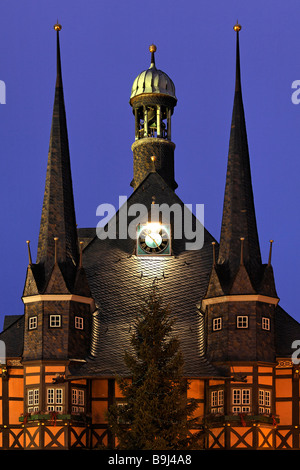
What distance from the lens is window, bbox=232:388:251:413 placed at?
7944cm

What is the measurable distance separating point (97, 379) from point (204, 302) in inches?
245

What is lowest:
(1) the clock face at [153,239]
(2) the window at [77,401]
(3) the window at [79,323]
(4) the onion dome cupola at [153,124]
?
(2) the window at [77,401]

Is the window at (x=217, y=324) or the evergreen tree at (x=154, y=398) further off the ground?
the window at (x=217, y=324)

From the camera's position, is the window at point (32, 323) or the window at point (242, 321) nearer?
the window at point (242, 321)

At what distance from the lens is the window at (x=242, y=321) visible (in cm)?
8019

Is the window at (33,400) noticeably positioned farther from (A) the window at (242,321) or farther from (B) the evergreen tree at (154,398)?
(A) the window at (242,321)

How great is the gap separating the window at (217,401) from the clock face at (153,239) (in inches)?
352

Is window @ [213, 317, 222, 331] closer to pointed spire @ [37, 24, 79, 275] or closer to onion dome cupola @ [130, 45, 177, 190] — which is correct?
pointed spire @ [37, 24, 79, 275]

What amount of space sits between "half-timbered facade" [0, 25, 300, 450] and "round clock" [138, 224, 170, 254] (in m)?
0.15

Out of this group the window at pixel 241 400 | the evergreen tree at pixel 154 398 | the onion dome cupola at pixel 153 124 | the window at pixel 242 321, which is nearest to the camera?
the evergreen tree at pixel 154 398

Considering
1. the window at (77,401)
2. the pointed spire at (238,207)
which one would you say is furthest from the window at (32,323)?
the pointed spire at (238,207)

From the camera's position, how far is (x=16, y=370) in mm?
82188

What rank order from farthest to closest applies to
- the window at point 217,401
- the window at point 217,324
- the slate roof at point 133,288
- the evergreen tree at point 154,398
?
the slate roof at point 133,288 < the window at point 217,324 < the window at point 217,401 < the evergreen tree at point 154,398
